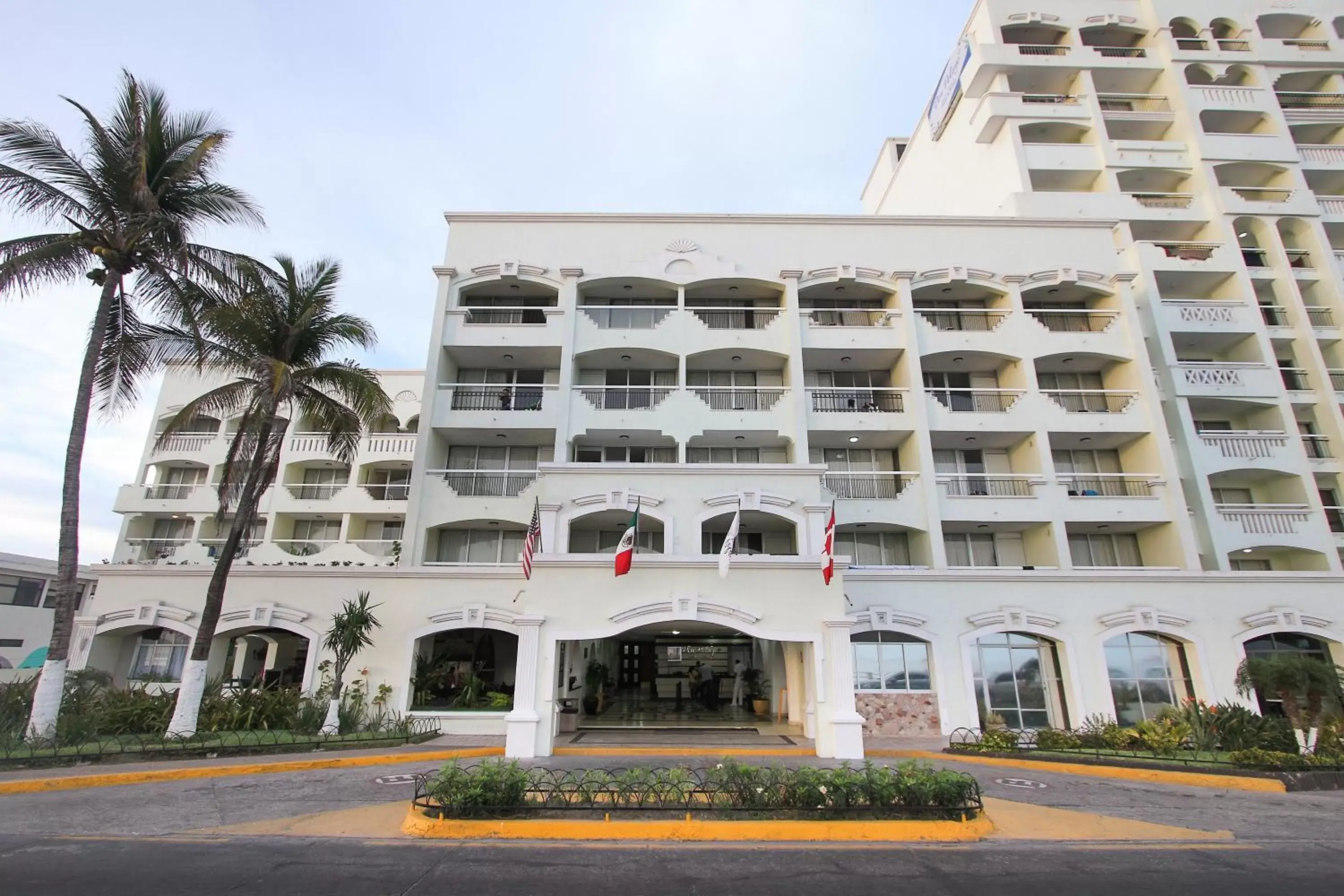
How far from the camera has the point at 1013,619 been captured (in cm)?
2108

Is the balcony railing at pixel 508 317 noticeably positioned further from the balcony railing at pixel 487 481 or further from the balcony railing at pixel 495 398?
the balcony railing at pixel 487 481

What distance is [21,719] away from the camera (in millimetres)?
15570

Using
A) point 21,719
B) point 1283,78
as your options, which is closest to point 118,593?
point 21,719

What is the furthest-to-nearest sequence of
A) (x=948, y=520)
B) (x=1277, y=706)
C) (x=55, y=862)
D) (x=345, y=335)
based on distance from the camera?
(x=948, y=520) → (x=1277, y=706) → (x=345, y=335) → (x=55, y=862)

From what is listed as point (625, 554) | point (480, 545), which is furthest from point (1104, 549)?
point (480, 545)

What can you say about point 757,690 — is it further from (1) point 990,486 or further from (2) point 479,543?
(2) point 479,543

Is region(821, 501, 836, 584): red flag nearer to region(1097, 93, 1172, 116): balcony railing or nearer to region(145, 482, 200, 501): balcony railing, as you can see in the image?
region(1097, 93, 1172, 116): balcony railing

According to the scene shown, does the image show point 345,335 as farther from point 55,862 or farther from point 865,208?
point 865,208

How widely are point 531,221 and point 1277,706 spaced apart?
103 ft

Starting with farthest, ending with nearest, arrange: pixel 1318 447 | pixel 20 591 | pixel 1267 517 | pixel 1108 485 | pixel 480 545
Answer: pixel 20 591 < pixel 1318 447 < pixel 1108 485 < pixel 480 545 < pixel 1267 517

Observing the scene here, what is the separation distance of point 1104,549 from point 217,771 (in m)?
28.1

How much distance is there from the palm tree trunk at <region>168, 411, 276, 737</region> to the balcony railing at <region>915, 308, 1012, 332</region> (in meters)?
23.8

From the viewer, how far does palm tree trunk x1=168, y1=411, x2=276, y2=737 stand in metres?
16.0

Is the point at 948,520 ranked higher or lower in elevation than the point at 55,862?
higher
